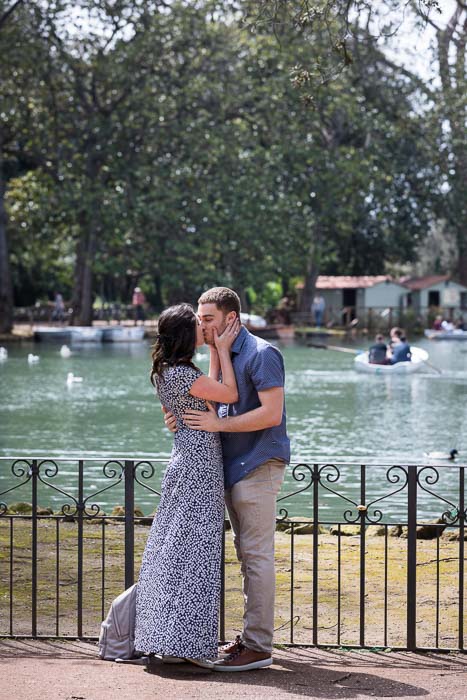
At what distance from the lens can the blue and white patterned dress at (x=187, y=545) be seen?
6023mm

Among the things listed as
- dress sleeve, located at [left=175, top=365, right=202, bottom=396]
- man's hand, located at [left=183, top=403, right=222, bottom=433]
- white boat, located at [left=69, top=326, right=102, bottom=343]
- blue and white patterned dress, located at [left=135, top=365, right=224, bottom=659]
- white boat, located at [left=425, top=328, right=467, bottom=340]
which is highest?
dress sleeve, located at [left=175, top=365, right=202, bottom=396]

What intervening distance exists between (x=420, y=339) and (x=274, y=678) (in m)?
65.4

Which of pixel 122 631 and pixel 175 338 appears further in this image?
pixel 122 631

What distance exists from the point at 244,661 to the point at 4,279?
51.4 m

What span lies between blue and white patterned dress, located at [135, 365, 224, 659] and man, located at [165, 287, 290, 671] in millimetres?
97

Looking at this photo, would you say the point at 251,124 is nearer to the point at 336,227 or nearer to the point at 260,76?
the point at 260,76

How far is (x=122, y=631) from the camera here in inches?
244

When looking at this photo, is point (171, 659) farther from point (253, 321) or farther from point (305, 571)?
point (253, 321)

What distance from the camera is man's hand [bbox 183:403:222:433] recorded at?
6023 mm

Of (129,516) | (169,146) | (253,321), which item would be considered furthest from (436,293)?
(129,516)

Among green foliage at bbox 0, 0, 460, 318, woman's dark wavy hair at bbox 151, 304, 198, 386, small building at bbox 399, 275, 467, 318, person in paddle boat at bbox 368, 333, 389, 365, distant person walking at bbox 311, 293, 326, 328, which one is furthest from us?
small building at bbox 399, 275, 467, 318

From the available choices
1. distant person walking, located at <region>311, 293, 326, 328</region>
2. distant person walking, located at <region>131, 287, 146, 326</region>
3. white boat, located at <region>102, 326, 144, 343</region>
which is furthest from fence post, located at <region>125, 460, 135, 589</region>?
distant person walking, located at <region>311, 293, 326, 328</region>

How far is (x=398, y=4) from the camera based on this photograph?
11156mm

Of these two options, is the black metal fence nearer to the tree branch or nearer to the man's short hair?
the man's short hair
